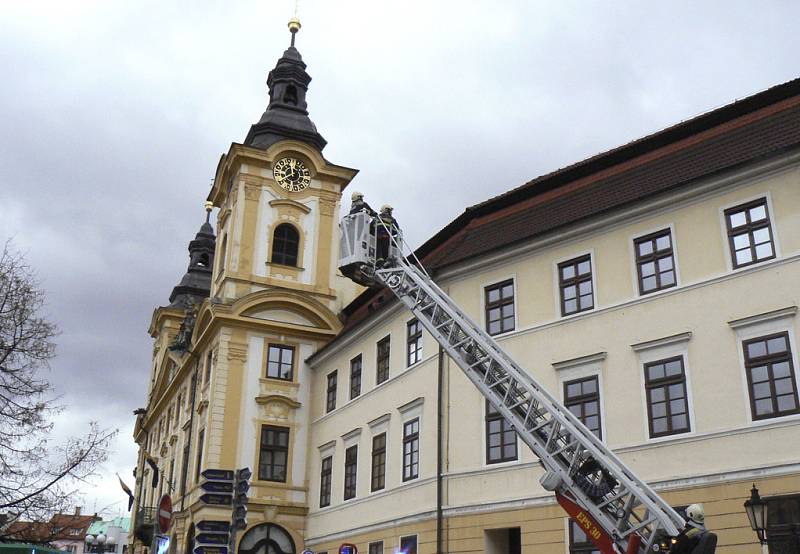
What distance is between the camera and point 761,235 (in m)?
17.8

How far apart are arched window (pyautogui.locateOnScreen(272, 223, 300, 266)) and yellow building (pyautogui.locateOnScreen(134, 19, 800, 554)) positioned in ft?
4.48

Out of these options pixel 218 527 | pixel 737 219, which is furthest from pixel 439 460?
pixel 737 219

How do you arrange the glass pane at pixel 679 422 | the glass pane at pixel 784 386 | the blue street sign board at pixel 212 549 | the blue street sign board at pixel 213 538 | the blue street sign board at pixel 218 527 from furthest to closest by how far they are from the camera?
the glass pane at pixel 679 422
the glass pane at pixel 784 386
the blue street sign board at pixel 218 527
the blue street sign board at pixel 212 549
the blue street sign board at pixel 213 538

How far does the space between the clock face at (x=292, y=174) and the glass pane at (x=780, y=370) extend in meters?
25.0

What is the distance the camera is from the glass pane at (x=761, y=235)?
696 inches

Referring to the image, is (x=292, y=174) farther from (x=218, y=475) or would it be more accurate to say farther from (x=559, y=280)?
(x=218, y=475)

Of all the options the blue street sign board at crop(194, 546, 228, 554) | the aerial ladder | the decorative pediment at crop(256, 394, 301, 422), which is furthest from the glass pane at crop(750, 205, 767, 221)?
the decorative pediment at crop(256, 394, 301, 422)

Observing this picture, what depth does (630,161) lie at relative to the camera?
21.6m

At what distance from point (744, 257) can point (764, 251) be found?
42cm

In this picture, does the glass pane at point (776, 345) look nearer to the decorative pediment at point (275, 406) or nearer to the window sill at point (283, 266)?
the decorative pediment at point (275, 406)

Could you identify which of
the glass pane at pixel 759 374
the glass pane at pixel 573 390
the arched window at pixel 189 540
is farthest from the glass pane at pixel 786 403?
Result: the arched window at pixel 189 540

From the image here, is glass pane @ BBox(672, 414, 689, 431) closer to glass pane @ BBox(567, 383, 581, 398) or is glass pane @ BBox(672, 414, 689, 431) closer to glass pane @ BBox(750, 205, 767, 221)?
→ glass pane @ BBox(567, 383, 581, 398)

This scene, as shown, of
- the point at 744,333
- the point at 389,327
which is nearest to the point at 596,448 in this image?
the point at 744,333

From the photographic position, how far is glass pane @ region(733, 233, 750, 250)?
17984 mm
